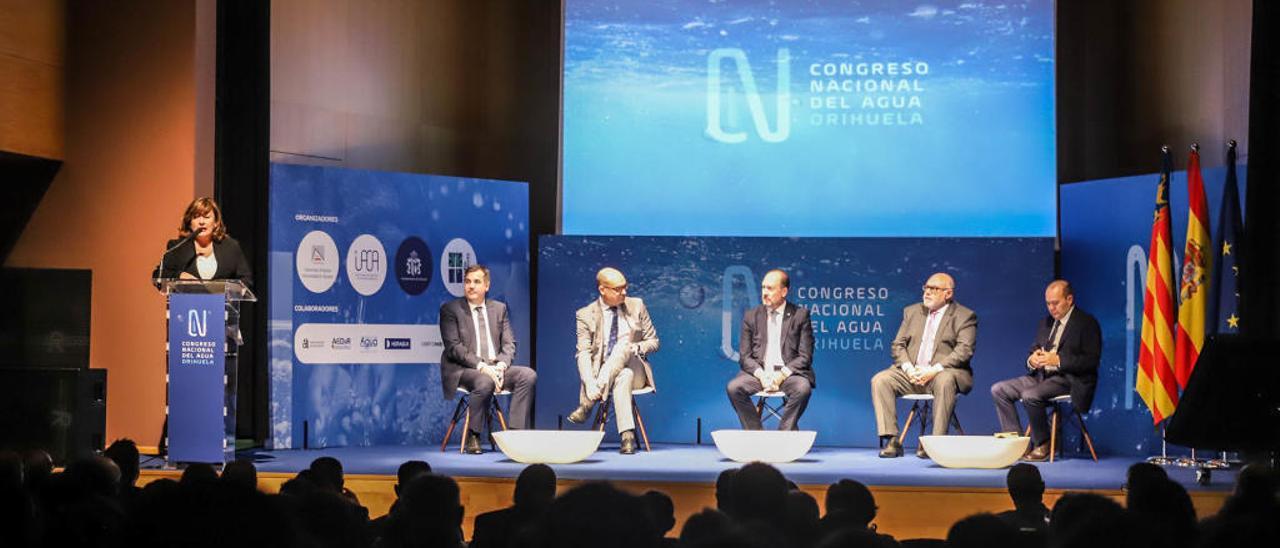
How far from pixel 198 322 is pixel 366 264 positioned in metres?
2.26

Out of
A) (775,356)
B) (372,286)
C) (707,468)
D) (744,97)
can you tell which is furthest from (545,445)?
(744,97)

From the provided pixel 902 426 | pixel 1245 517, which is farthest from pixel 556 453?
pixel 1245 517

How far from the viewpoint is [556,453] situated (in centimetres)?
720

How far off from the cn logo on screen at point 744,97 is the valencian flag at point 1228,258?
2.87 meters

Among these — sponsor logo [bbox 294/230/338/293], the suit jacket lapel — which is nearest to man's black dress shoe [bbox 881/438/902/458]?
the suit jacket lapel

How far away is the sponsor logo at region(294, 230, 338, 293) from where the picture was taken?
27.3 ft

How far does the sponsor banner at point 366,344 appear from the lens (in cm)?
835

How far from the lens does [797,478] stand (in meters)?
6.58

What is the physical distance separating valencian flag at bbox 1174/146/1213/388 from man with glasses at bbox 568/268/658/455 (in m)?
2.88

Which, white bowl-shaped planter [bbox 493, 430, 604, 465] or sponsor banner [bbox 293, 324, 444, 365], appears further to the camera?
sponsor banner [bbox 293, 324, 444, 365]

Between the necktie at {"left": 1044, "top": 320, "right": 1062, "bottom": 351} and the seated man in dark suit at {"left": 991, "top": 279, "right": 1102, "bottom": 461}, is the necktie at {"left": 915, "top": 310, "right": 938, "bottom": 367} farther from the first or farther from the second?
the necktie at {"left": 1044, "top": 320, "right": 1062, "bottom": 351}

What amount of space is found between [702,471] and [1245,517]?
462 centimetres

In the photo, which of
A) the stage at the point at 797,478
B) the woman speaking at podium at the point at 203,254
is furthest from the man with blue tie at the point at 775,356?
the woman speaking at podium at the point at 203,254

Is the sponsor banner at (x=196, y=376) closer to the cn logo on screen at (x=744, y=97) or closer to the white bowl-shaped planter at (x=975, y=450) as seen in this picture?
the white bowl-shaped planter at (x=975, y=450)
